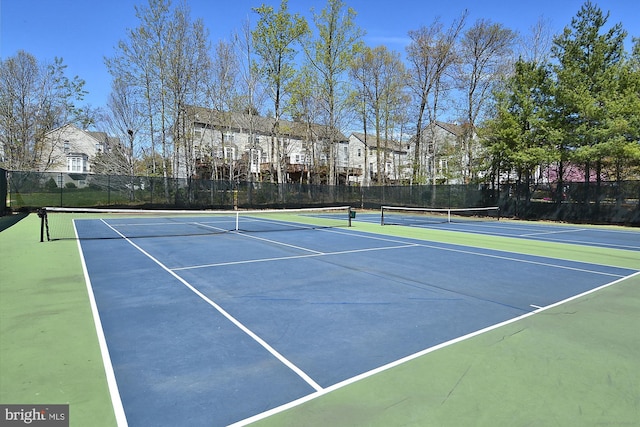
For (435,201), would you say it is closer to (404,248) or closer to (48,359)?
(404,248)

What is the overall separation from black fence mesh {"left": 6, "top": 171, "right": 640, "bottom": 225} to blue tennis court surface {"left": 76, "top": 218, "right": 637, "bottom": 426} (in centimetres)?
1504

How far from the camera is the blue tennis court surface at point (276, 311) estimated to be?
2.91 meters

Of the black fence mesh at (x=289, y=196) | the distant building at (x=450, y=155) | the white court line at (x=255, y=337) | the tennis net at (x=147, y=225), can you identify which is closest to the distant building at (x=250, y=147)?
the black fence mesh at (x=289, y=196)

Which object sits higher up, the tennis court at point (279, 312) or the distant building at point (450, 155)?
the distant building at point (450, 155)

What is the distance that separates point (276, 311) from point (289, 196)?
24.0 meters

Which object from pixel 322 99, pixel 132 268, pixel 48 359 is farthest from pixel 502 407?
pixel 322 99

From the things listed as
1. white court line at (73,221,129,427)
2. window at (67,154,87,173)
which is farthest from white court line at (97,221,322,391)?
window at (67,154,87,173)

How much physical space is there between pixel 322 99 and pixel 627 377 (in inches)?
1268

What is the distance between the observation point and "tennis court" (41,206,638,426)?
2879 mm

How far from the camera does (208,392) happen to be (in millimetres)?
2826

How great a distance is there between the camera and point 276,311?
4715mm

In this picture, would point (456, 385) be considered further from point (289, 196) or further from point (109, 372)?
point (289, 196)

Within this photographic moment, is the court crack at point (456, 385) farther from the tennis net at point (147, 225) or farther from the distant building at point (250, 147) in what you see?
the distant building at point (250, 147)

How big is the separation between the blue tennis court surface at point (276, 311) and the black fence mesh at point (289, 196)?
15036mm
